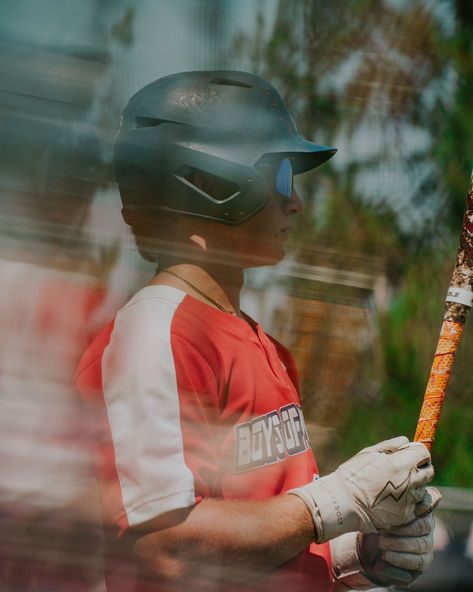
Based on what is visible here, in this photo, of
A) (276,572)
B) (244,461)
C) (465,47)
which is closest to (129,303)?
(244,461)

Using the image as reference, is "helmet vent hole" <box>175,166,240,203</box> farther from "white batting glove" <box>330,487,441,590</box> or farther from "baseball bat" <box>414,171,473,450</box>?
"white batting glove" <box>330,487,441,590</box>

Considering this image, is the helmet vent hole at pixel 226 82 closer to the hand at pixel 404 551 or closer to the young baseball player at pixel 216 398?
the young baseball player at pixel 216 398

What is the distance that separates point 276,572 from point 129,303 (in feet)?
1.46

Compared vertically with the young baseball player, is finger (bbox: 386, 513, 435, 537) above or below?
below

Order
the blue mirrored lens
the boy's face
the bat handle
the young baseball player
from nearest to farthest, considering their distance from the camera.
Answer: the young baseball player < the boy's face < the blue mirrored lens < the bat handle

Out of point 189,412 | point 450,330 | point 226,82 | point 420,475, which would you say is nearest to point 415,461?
point 420,475

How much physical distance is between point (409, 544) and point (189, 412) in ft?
1.51

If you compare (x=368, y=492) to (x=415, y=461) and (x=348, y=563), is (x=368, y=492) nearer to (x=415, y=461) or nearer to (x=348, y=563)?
(x=415, y=461)

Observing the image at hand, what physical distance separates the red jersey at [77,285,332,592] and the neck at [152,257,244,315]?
0.09 ft

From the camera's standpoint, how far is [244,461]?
123 cm

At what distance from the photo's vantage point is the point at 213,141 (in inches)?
47.6

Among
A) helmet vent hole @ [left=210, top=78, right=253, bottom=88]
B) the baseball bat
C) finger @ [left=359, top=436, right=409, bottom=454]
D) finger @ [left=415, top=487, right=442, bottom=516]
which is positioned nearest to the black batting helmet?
helmet vent hole @ [left=210, top=78, right=253, bottom=88]

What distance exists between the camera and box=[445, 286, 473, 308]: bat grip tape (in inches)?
56.3

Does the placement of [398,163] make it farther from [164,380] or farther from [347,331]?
[164,380]
